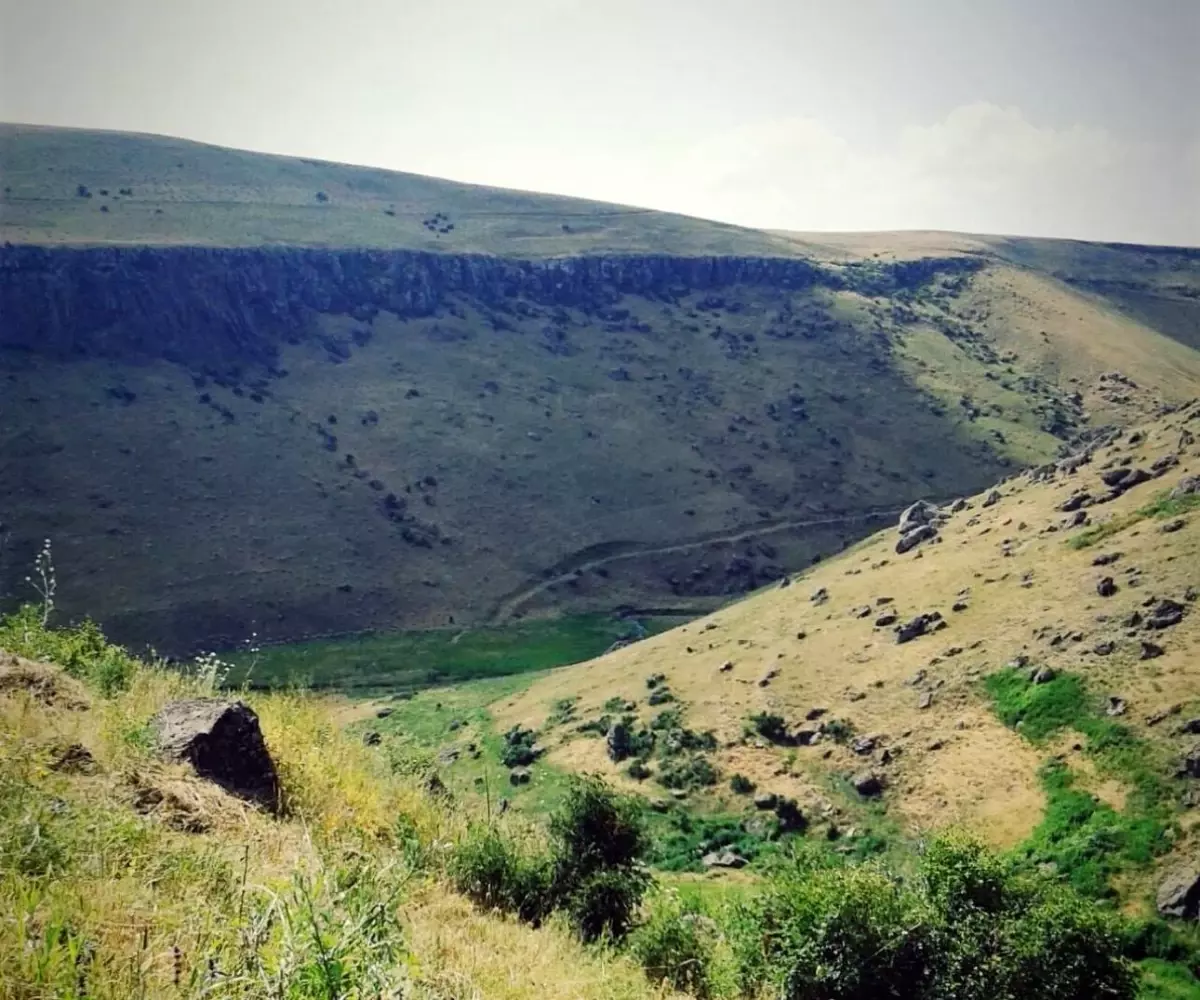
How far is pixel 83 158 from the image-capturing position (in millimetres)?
102812

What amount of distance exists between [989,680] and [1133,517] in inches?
457

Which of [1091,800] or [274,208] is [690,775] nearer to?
[1091,800]

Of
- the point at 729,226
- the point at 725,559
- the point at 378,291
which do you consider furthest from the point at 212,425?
the point at 729,226

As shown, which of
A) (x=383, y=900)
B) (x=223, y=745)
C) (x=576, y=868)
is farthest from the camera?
(x=576, y=868)

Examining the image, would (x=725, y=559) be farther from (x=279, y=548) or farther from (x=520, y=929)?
(x=520, y=929)

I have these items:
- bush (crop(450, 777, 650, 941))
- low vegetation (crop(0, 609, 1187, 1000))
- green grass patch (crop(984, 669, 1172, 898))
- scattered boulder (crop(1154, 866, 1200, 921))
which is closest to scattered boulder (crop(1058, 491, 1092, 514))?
green grass patch (crop(984, 669, 1172, 898))

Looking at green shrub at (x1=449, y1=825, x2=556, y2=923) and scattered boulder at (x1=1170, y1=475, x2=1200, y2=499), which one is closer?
green shrub at (x1=449, y1=825, x2=556, y2=923)

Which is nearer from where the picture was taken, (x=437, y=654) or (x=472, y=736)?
(x=472, y=736)

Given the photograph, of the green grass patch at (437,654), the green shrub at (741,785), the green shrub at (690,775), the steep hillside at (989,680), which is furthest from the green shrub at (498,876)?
the green grass patch at (437,654)

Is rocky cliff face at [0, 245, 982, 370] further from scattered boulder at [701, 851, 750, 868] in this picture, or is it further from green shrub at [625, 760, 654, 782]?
scattered boulder at [701, 851, 750, 868]

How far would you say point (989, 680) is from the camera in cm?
3062

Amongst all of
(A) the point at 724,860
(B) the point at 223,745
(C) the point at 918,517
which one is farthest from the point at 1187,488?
(B) the point at 223,745

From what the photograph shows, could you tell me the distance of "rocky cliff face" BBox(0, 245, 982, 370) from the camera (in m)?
75.7

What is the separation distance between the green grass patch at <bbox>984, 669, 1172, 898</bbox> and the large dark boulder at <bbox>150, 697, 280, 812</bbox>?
20617 mm
